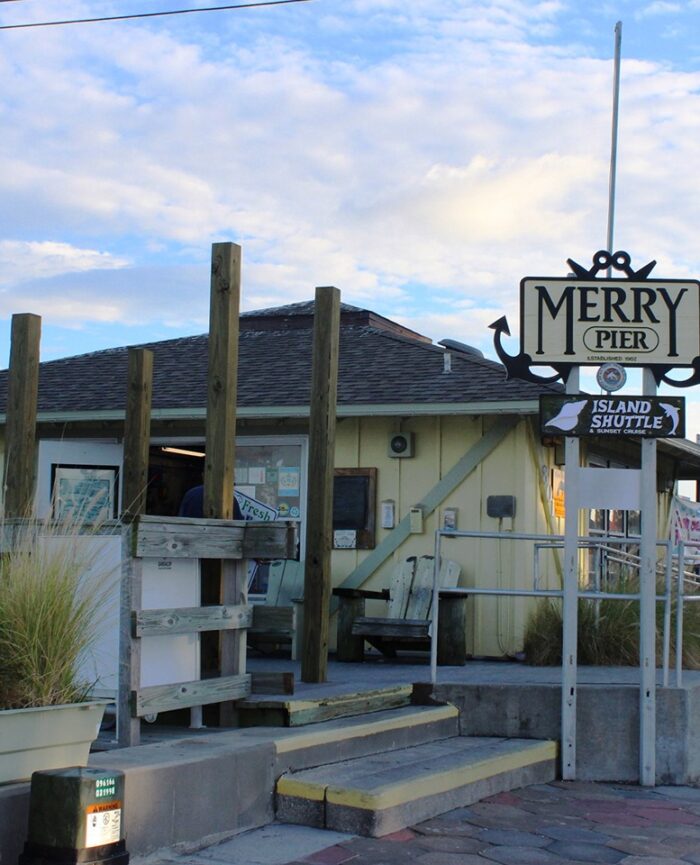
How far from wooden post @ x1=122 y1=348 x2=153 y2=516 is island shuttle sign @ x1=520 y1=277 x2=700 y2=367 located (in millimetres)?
2681

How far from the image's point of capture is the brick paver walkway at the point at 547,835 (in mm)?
5449

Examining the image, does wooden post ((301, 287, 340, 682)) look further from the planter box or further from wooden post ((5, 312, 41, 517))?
the planter box

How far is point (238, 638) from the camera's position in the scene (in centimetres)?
669

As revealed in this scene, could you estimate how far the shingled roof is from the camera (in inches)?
420

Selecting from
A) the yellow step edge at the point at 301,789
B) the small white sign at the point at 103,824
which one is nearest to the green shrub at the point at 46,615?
the small white sign at the point at 103,824

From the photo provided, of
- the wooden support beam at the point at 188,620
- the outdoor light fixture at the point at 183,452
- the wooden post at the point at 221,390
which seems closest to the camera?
the wooden support beam at the point at 188,620

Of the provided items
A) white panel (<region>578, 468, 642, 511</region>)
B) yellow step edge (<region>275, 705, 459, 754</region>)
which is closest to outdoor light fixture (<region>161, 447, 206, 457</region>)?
yellow step edge (<region>275, 705, 459, 754</region>)

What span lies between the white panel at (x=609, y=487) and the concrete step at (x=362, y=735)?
176 cm

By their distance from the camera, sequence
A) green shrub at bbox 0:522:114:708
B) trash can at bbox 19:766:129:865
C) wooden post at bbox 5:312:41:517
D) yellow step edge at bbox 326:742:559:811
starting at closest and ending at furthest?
trash can at bbox 19:766:129:865, green shrub at bbox 0:522:114:708, yellow step edge at bbox 326:742:559:811, wooden post at bbox 5:312:41:517

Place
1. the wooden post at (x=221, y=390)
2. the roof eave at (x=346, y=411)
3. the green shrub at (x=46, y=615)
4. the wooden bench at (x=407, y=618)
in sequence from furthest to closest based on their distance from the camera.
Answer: the roof eave at (x=346, y=411)
the wooden bench at (x=407, y=618)
the wooden post at (x=221, y=390)
the green shrub at (x=46, y=615)

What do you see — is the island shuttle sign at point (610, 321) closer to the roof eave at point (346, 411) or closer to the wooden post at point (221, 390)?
the roof eave at point (346, 411)

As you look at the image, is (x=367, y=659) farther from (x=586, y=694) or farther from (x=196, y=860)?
(x=196, y=860)

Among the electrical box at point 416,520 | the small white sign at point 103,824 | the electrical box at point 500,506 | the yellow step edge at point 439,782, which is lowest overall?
the yellow step edge at point 439,782

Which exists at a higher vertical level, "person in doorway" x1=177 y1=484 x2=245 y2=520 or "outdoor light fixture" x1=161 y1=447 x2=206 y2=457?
"outdoor light fixture" x1=161 y1=447 x2=206 y2=457
